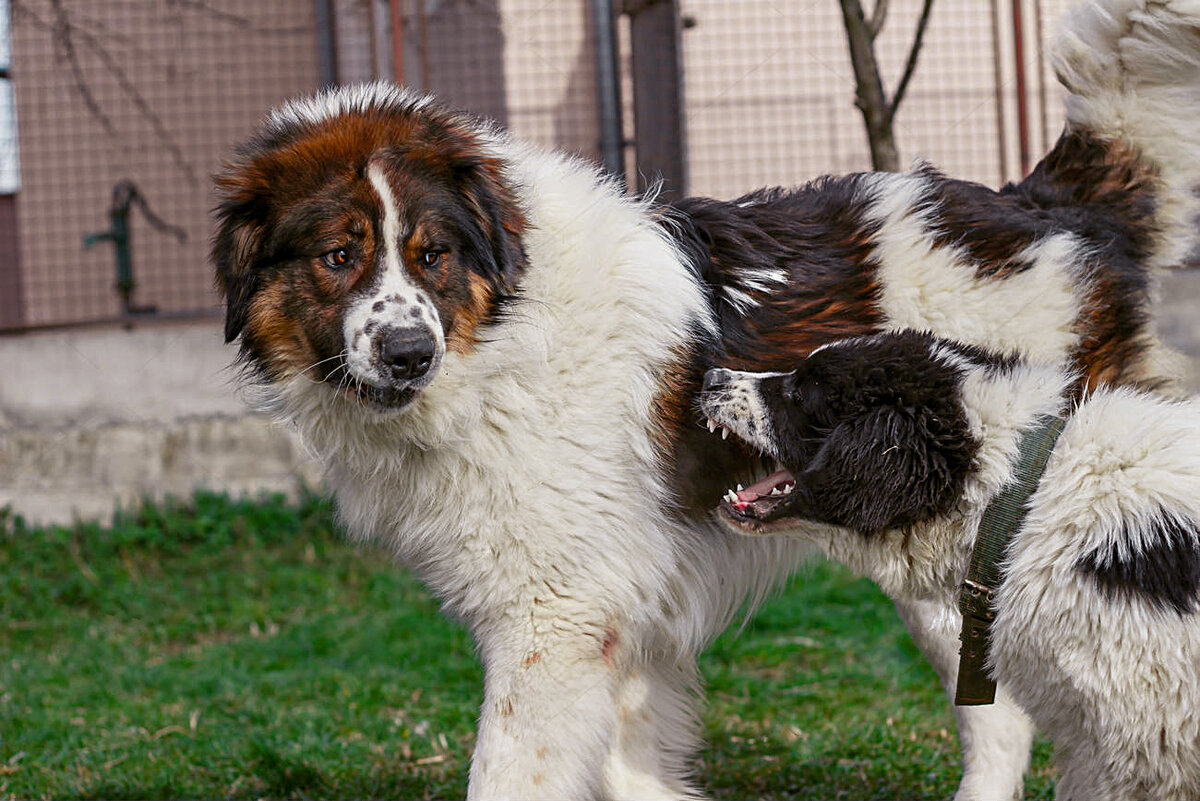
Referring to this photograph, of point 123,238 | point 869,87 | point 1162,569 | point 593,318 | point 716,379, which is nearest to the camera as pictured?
point 1162,569

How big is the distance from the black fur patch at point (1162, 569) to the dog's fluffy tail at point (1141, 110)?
136 cm

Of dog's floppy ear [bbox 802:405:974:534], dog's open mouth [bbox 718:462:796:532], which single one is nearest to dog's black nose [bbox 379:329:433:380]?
dog's open mouth [bbox 718:462:796:532]

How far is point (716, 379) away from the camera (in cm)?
337

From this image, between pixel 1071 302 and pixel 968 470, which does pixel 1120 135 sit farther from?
pixel 968 470

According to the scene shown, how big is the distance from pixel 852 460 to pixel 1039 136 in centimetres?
571

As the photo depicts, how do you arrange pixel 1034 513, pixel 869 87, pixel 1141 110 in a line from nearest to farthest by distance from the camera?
pixel 1034 513 → pixel 1141 110 → pixel 869 87

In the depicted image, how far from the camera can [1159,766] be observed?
2.88 m

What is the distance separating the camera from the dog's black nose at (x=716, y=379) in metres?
3.35

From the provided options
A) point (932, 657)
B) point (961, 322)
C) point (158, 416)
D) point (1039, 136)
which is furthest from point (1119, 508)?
point (158, 416)

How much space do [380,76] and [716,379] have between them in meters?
5.09

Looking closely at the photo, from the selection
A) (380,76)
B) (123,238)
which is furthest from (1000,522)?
(123,238)

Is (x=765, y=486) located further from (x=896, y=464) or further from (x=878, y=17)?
(x=878, y=17)

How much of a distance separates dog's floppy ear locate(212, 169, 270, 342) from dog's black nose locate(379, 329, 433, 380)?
0.51 meters

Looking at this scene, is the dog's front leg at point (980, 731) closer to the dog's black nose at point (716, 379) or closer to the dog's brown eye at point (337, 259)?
the dog's black nose at point (716, 379)
